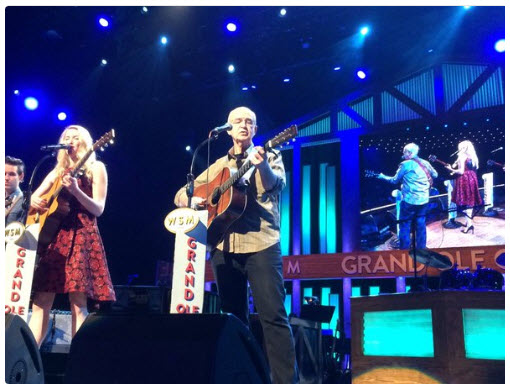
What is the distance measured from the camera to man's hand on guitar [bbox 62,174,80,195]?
320 centimetres

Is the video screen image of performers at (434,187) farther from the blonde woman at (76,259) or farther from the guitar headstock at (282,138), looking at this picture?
the blonde woman at (76,259)

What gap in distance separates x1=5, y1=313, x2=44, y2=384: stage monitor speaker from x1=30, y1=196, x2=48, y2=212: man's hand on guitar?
4.84 ft

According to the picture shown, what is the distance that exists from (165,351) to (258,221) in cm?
130

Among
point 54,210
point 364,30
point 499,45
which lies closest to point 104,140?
point 54,210

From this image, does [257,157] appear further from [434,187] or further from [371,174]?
[371,174]

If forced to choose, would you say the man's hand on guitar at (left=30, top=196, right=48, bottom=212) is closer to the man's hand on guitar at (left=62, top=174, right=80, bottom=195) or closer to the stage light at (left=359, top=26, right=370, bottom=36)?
the man's hand on guitar at (left=62, top=174, right=80, bottom=195)

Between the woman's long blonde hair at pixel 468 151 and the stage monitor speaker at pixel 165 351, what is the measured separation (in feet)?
24.8

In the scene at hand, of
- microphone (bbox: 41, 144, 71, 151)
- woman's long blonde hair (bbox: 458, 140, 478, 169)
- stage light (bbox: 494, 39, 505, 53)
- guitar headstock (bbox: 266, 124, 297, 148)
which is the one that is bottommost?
guitar headstock (bbox: 266, 124, 297, 148)

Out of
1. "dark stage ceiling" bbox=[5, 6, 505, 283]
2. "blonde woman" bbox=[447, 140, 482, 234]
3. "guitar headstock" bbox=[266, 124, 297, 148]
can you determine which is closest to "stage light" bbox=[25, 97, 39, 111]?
"dark stage ceiling" bbox=[5, 6, 505, 283]

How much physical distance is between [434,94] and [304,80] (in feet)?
8.43

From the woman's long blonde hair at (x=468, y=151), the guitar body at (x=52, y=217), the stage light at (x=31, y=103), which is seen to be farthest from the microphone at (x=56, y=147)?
the woman's long blonde hair at (x=468, y=151)

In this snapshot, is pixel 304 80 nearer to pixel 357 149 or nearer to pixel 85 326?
pixel 357 149

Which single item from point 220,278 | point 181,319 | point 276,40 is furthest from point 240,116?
point 276,40

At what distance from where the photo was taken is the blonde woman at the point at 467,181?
8.08 m
